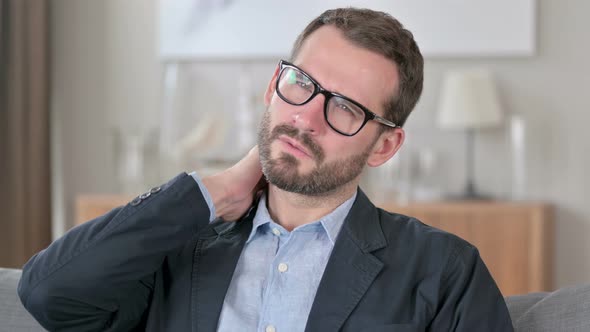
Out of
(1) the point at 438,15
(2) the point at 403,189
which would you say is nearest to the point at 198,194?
(2) the point at 403,189

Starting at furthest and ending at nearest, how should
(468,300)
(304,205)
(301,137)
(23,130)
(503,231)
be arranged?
(23,130)
(503,231)
(304,205)
(301,137)
(468,300)

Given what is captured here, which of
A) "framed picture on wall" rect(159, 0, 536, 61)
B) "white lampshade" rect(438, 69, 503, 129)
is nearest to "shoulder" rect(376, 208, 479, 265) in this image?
"white lampshade" rect(438, 69, 503, 129)

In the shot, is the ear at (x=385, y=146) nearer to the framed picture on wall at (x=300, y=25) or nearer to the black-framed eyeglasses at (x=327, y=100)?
the black-framed eyeglasses at (x=327, y=100)

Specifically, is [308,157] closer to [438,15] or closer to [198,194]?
[198,194]

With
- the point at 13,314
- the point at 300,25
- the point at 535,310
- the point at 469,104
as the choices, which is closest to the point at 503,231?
the point at 469,104

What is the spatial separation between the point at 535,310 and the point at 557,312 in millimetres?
51

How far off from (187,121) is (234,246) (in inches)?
116

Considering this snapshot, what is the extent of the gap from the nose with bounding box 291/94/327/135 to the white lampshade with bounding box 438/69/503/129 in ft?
8.38

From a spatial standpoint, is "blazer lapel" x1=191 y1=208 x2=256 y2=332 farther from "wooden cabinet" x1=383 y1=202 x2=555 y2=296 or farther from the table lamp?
the table lamp

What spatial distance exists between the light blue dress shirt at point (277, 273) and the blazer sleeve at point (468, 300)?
0.24 meters

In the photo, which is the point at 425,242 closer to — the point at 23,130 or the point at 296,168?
the point at 296,168

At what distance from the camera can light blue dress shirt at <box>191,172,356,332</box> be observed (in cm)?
153

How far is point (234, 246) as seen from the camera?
1634 mm

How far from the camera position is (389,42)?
1.62m
